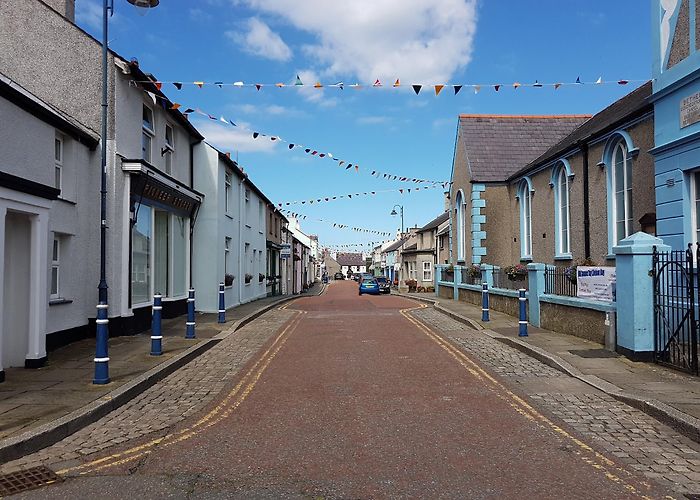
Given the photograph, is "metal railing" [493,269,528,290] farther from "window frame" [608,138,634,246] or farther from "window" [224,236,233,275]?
"window" [224,236,233,275]

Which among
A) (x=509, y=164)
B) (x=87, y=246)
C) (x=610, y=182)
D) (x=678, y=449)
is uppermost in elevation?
(x=509, y=164)

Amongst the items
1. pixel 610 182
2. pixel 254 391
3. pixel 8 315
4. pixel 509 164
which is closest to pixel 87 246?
pixel 8 315

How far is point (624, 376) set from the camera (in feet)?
27.3

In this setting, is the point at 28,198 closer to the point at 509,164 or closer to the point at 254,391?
the point at 254,391

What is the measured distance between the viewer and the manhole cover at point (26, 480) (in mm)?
4495

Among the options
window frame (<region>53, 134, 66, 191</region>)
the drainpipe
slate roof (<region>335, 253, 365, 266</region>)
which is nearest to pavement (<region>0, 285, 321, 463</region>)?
window frame (<region>53, 134, 66, 191</region>)

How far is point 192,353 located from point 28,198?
4.10 meters

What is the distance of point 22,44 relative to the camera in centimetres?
1195

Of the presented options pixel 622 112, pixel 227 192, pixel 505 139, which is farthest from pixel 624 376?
pixel 505 139

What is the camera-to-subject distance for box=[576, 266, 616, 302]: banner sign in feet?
35.1

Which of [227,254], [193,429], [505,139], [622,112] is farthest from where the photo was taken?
[505,139]

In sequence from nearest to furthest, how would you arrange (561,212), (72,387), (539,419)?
(539,419)
(72,387)
(561,212)

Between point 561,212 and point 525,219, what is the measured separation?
3.67 metres

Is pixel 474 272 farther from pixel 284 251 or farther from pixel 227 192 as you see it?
pixel 284 251
